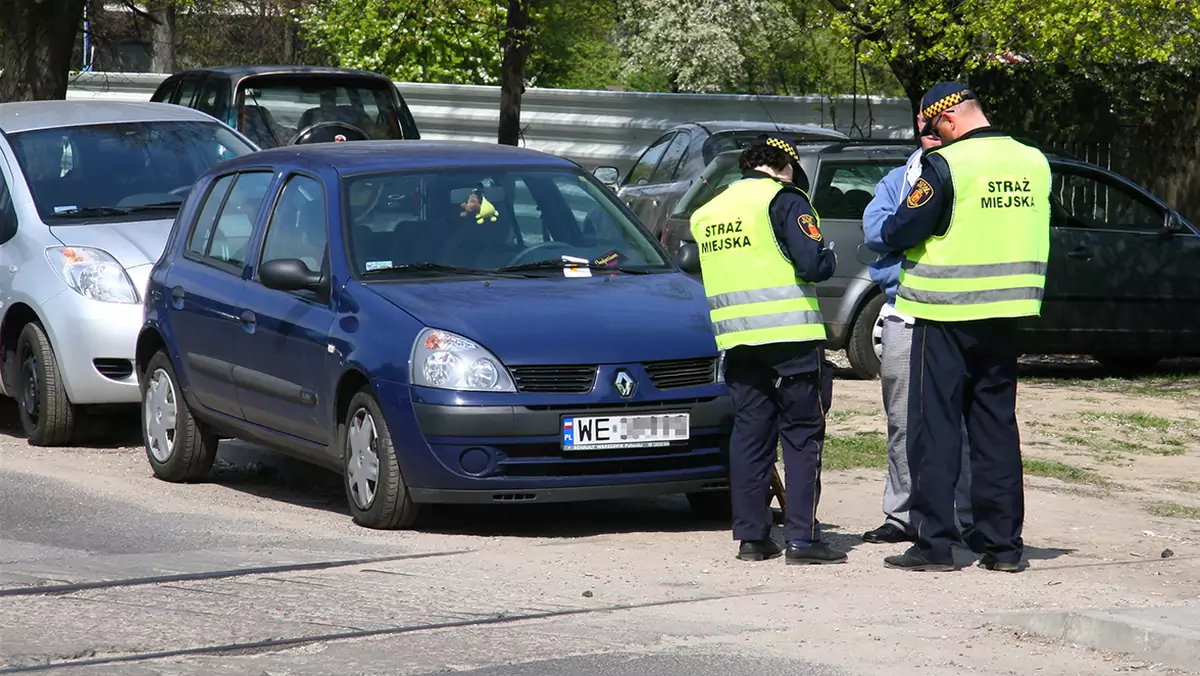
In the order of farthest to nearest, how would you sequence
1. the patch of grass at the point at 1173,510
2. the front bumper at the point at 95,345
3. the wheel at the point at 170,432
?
the front bumper at the point at 95,345 → the wheel at the point at 170,432 → the patch of grass at the point at 1173,510

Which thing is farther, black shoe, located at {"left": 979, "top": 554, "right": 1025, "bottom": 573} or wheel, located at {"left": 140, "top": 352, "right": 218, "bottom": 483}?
wheel, located at {"left": 140, "top": 352, "right": 218, "bottom": 483}

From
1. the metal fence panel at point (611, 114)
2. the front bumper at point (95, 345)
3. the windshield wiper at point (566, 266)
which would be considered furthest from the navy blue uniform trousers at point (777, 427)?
the metal fence panel at point (611, 114)

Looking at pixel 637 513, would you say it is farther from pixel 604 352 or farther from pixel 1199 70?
pixel 1199 70

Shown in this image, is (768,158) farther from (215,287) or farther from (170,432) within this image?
(170,432)

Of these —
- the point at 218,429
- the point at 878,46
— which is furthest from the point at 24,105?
the point at 878,46

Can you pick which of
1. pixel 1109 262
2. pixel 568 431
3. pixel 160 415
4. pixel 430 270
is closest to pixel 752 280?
pixel 568 431

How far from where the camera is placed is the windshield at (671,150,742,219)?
595 inches

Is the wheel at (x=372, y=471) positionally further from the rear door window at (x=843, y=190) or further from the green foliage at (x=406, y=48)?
the green foliage at (x=406, y=48)

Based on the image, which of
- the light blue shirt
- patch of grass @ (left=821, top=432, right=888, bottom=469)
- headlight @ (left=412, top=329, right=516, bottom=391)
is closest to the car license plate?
headlight @ (left=412, top=329, right=516, bottom=391)

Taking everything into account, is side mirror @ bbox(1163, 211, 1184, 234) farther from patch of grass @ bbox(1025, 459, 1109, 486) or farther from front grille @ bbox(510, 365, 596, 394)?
front grille @ bbox(510, 365, 596, 394)

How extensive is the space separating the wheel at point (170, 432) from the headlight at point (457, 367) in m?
2.24

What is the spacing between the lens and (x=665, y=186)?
17.8 metres

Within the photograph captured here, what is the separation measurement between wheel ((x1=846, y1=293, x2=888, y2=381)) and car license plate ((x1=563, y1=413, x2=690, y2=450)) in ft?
20.4

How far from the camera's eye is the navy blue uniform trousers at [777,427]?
747 centimetres
